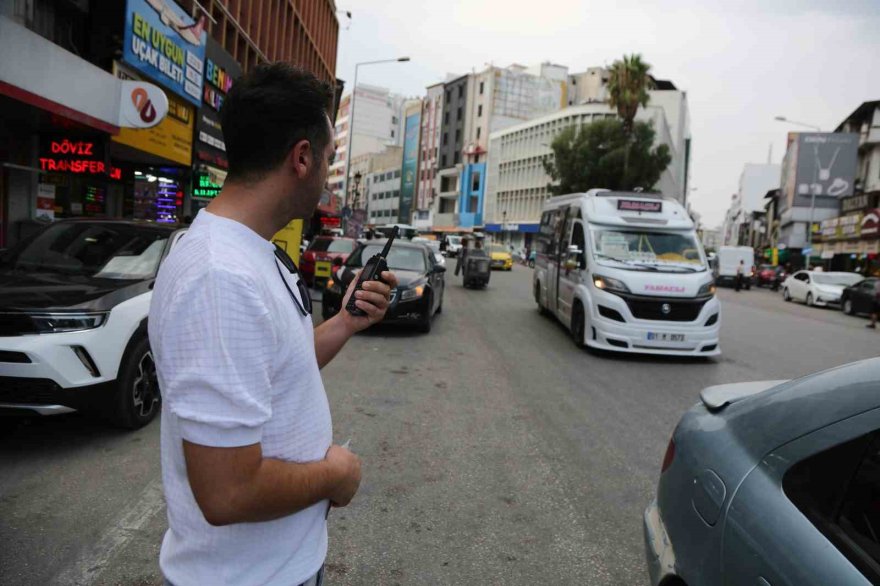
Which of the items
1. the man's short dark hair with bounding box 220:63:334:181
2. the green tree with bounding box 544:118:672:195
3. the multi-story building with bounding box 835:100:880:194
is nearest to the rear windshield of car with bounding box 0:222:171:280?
the man's short dark hair with bounding box 220:63:334:181

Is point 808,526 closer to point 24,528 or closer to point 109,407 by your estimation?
point 24,528

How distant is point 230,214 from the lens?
1.25m

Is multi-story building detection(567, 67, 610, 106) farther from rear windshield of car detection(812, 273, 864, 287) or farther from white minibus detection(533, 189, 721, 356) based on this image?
white minibus detection(533, 189, 721, 356)

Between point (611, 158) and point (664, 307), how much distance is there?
37198 mm

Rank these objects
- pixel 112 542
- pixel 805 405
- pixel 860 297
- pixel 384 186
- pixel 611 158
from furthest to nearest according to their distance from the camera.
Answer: pixel 384 186 < pixel 611 158 < pixel 860 297 < pixel 112 542 < pixel 805 405

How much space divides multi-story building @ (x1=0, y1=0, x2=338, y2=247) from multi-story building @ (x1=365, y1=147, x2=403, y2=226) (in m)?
81.8

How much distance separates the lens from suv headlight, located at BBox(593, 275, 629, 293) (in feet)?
31.0

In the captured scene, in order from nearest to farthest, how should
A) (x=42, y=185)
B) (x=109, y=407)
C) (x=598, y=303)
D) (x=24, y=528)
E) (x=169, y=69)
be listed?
(x=24, y=528) < (x=109, y=407) < (x=598, y=303) < (x=42, y=185) < (x=169, y=69)

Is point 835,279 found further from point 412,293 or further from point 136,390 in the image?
point 136,390

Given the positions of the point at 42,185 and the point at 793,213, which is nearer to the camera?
the point at 42,185

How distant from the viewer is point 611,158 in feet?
145

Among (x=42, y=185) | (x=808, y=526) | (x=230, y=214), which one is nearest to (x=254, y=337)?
(x=230, y=214)

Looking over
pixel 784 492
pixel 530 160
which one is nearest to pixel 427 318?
pixel 784 492

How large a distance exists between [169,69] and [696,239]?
1271 centimetres
